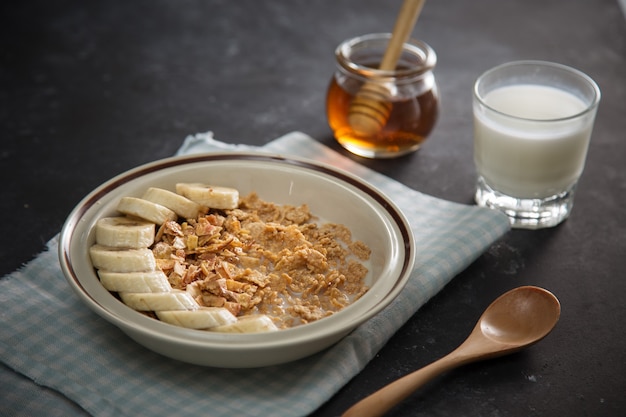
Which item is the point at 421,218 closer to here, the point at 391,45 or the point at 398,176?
the point at 398,176

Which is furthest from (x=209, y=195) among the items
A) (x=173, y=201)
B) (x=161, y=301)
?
(x=161, y=301)

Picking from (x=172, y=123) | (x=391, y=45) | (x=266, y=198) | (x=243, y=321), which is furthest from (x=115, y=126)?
(x=243, y=321)

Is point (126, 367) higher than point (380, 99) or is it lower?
lower

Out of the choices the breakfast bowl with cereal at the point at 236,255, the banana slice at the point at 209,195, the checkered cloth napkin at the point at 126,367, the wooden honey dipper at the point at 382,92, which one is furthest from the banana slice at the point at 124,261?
the wooden honey dipper at the point at 382,92

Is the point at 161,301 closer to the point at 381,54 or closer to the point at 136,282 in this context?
the point at 136,282

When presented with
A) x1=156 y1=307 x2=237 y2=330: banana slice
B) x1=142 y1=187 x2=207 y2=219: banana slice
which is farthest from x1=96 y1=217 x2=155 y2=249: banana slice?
x1=156 y1=307 x2=237 y2=330: banana slice

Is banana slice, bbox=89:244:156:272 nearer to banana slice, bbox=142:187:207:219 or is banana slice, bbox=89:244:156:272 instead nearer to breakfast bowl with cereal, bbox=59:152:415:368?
breakfast bowl with cereal, bbox=59:152:415:368

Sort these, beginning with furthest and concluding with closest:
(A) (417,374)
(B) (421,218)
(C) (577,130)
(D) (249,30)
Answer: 1. (D) (249,30)
2. (B) (421,218)
3. (C) (577,130)
4. (A) (417,374)
